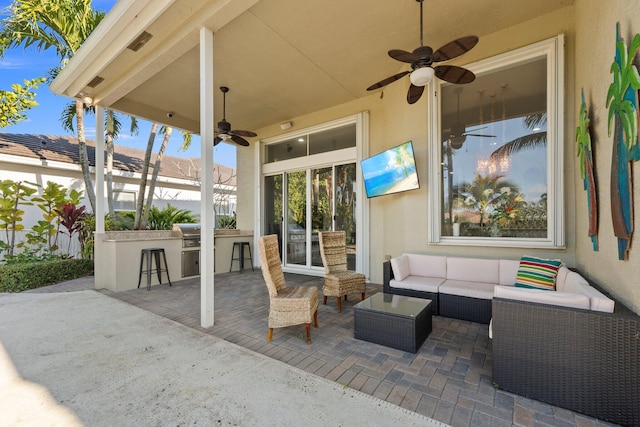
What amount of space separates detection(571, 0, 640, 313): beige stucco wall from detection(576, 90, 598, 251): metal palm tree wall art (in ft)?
0.25

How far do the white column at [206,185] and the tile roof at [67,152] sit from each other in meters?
7.76

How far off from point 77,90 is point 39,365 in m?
4.98

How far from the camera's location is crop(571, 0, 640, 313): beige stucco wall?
1.81 metres

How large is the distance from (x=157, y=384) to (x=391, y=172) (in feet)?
13.8

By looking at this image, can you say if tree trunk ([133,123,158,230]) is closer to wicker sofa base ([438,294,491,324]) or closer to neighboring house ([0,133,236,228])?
neighboring house ([0,133,236,228])

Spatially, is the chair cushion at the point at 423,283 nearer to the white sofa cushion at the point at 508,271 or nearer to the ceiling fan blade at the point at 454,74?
the white sofa cushion at the point at 508,271

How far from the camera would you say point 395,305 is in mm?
2988

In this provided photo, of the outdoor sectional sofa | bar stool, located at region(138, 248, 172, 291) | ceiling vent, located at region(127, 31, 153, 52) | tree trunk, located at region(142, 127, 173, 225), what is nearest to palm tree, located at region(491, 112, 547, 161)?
the outdoor sectional sofa

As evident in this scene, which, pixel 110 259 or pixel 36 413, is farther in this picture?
pixel 110 259

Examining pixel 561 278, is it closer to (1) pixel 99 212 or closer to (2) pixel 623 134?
(2) pixel 623 134

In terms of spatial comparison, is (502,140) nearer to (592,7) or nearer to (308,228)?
(592,7)

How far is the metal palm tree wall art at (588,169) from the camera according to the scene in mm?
2529

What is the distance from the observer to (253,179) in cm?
766

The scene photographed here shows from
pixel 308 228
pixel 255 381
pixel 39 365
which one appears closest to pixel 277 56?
pixel 308 228
